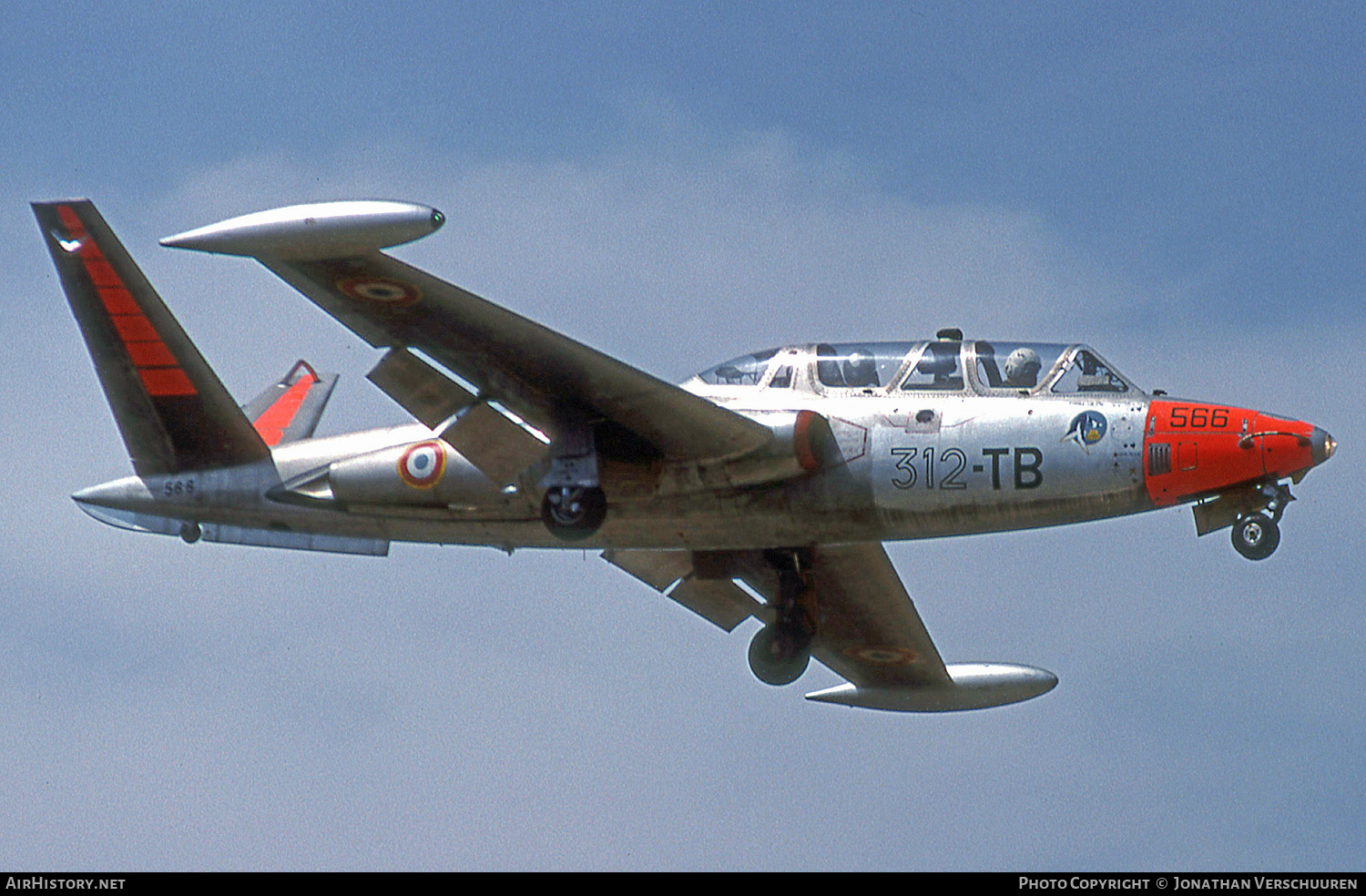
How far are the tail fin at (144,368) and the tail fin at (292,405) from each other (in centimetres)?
128

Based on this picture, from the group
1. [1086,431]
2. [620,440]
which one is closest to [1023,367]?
[1086,431]

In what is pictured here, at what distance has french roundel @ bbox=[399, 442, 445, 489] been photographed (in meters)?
23.0

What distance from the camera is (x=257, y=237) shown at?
1817 cm

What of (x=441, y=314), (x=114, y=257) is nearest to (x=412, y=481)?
(x=441, y=314)

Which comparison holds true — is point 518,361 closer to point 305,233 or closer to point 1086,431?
point 305,233

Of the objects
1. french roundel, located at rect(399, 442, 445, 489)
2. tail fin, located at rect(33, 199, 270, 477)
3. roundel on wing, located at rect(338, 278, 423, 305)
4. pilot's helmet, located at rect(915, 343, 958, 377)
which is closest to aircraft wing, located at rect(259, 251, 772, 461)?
roundel on wing, located at rect(338, 278, 423, 305)

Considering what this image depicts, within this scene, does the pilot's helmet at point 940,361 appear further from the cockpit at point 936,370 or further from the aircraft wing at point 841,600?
the aircraft wing at point 841,600

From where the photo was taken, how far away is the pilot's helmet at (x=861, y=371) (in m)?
21.8

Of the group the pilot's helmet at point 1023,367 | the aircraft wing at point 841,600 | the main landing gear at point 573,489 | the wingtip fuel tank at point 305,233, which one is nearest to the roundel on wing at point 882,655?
the aircraft wing at point 841,600

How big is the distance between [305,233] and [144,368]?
23.1ft

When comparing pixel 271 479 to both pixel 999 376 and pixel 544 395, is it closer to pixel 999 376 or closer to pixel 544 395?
pixel 544 395

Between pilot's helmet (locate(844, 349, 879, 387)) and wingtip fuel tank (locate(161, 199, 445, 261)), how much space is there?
6087 mm

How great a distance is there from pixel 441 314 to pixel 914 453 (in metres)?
5.54
